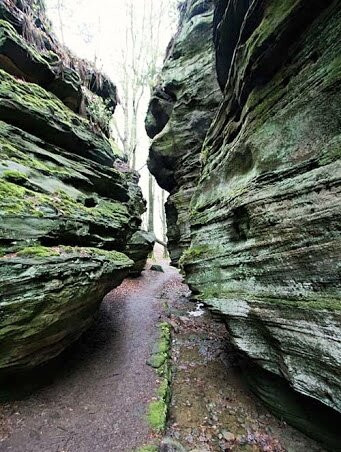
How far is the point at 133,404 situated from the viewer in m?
6.39

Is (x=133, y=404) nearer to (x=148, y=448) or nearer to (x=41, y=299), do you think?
(x=148, y=448)

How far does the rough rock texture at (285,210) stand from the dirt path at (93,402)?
3.05 meters

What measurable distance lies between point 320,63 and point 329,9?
1.00m

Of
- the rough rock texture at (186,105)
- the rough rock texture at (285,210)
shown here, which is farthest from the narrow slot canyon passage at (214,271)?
the rough rock texture at (186,105)

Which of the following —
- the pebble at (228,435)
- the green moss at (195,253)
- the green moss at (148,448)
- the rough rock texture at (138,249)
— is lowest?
the pebble at (228,435)

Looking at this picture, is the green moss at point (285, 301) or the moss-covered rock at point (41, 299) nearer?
the green moss at point (285, 301)

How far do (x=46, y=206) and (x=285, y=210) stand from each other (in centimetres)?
604

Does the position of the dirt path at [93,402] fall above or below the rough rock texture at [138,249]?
below

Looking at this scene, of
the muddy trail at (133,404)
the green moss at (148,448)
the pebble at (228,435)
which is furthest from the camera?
the pebble at (228,435)

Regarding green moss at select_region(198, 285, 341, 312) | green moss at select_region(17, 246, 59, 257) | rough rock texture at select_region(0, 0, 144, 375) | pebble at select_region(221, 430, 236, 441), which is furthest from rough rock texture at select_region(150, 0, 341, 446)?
green moss at select_region(17, 246, 59, 257)

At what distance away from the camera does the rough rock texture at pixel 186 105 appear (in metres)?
16.8

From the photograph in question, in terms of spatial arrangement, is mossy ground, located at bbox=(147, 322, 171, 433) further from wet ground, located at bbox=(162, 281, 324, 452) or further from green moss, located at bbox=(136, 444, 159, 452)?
green moss, located at bbox=(136, 444, 159, 452)

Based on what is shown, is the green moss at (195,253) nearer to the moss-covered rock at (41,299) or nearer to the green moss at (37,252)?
the moss-covered rock at (41,299)

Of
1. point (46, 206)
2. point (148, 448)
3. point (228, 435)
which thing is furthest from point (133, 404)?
point (46, 206)
